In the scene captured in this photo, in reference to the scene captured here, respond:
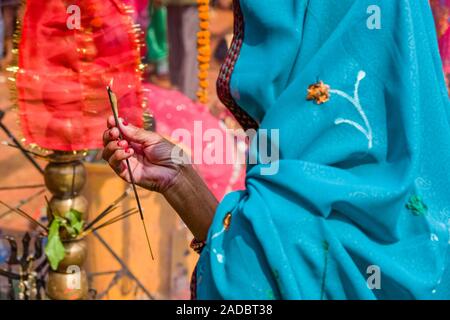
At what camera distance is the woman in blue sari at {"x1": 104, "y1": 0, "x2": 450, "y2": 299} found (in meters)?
0.86

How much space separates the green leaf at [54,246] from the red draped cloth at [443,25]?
150cm

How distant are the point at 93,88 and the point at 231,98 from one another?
30.1 inches

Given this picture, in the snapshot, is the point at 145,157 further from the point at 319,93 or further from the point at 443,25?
the point at 443,25

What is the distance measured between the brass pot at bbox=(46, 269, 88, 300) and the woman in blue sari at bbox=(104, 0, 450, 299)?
1030 mm

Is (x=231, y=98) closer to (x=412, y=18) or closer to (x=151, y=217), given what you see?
(x=412, y=18)

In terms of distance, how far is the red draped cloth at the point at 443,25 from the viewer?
2.34 meters

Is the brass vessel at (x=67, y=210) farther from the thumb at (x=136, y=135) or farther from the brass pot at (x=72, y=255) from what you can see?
the thumb at (x=136, y=135)

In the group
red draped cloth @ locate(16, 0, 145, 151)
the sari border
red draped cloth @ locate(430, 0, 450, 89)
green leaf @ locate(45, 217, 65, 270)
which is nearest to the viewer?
the sari border

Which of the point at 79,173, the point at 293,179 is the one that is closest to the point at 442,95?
the point at 293,179

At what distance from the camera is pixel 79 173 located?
186 cm

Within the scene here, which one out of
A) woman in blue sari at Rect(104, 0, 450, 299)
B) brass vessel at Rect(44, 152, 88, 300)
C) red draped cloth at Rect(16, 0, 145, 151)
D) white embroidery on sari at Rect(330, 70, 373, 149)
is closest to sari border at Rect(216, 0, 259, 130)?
woman in blue sari at Rect(104, 0, 450, 299)

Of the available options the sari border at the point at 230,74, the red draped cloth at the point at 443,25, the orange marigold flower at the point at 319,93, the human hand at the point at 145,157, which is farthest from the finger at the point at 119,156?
the red draped cloth at the point at 443,25

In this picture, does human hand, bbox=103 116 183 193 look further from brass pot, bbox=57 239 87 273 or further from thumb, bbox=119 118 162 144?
brass pot, bbox=57 239 87 273

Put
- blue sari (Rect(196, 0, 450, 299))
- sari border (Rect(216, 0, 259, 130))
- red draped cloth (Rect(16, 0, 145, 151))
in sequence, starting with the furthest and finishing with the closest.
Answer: red draped cloth (Rect(16, 0, 145, 151)) < sari border (Rect(216, 0, 259, 130)) < blue sari (Rect(196, 0, 450, 299))
